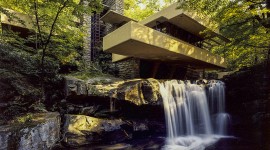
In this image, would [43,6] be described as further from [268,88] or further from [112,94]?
[268,88]

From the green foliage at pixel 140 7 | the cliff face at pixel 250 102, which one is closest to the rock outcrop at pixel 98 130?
the cliff face at pixel 250 102

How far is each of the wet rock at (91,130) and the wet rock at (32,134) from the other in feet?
1.69

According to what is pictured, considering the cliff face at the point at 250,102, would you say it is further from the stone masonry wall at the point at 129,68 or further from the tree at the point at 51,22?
the tree at the point at 51,22

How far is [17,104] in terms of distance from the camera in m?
6.39

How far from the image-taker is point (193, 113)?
31.3 ft

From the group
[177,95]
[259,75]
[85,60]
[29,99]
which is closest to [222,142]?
[177,95]

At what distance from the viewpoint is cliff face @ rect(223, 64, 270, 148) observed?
9.20 meters

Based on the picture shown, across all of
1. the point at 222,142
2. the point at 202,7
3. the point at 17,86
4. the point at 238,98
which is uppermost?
the point at 202,7

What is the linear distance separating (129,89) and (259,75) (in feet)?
22.6

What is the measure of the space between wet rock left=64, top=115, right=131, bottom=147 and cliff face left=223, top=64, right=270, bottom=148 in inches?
213

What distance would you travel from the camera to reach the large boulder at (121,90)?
7500 mm

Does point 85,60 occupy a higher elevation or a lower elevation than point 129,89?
higher

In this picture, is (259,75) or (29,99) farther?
(259,75)

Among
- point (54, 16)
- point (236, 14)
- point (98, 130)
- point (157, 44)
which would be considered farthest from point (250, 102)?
Answer: point (54, 16)
